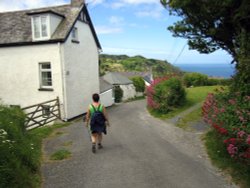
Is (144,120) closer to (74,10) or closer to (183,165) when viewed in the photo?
(183,165)

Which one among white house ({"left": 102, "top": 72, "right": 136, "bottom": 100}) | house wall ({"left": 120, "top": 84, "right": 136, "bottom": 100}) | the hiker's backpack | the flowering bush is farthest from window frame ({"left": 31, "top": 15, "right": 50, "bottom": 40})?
house wall ({"left": 120, "top": 84, "right": 136, "bottom": 100})

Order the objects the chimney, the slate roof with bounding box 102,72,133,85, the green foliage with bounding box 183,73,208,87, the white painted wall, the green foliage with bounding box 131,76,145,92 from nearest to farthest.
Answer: the chimney → the white painted wall → the slate roof with bounding box 102,72,133,85 → the green foliage with bounding box 183,73,208,87 → the green foliage with bounding box 131,76,145,92

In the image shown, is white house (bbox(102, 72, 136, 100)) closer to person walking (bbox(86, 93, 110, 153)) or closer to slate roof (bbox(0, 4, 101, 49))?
slate roof (bbox(0, 4, 101, 49))

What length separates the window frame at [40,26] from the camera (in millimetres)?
17797

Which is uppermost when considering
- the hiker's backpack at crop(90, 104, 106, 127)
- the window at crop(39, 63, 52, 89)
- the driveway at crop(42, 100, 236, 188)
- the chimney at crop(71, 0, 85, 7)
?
the chimney at crop(71, 0, 85, 7)

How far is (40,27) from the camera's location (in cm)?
1798

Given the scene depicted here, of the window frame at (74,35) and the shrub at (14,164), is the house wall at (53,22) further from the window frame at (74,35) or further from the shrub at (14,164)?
the shrub at (14,164)

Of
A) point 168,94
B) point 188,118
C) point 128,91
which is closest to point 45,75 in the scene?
point 168,94

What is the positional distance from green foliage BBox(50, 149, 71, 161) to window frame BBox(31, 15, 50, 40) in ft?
34.4

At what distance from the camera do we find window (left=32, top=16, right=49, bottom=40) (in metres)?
17.9

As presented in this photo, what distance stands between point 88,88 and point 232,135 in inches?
587

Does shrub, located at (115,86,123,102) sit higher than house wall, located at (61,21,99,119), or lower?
lower

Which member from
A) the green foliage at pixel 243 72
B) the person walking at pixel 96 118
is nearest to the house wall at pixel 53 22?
the person walking at pixel 96 118

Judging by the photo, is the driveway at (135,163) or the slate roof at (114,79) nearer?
the driveway at (135,163)
